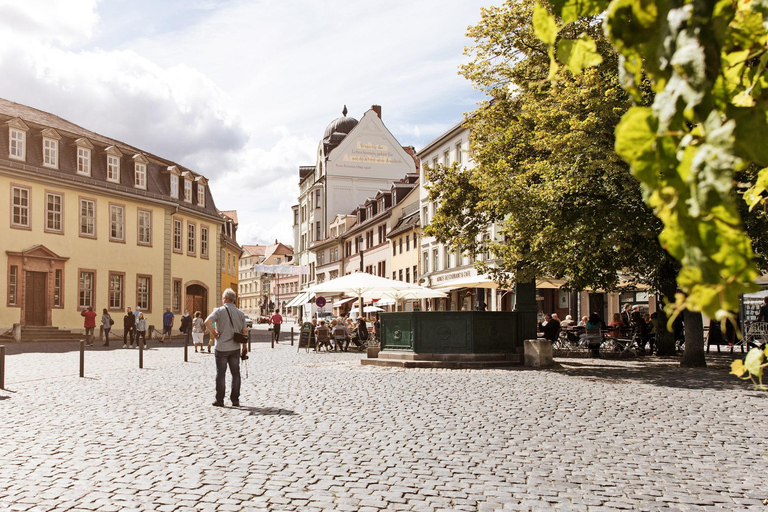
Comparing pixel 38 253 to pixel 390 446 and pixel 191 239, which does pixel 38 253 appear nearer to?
pixel 191 239

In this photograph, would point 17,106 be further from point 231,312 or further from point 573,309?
point 231,312

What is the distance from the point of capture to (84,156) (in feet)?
132

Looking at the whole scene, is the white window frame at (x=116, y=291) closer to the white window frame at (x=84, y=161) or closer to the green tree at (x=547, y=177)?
the white window frame at (x=84, y=161)

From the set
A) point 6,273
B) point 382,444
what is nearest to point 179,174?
point 6,273

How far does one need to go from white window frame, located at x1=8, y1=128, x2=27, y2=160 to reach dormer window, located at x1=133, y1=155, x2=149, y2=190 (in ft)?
23.9

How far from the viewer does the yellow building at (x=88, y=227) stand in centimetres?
3638

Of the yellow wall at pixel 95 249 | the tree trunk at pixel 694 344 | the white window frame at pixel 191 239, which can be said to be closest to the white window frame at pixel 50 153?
the yellow wall at pixel 95 249

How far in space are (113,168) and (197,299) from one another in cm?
1045

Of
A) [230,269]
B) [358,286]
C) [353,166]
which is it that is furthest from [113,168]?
[353,166]

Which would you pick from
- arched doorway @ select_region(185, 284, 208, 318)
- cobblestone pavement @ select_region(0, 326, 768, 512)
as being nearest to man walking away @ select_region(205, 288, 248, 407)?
cobblestone pavement @ select_region(0, 326, 768, 512)

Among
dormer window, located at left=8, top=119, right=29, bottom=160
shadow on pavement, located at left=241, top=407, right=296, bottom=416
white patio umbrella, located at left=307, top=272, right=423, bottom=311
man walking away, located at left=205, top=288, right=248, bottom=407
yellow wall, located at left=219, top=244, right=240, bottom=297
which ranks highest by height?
dormer window, located at left=8, top=119, right=29, bottom=160

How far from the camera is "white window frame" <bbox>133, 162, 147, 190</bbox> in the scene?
143 ft

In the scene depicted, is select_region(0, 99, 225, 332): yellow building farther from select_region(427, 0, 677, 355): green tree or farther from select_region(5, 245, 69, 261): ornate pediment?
select_region(427, 0, 677, 355): green tree

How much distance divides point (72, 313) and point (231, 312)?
29284mm
